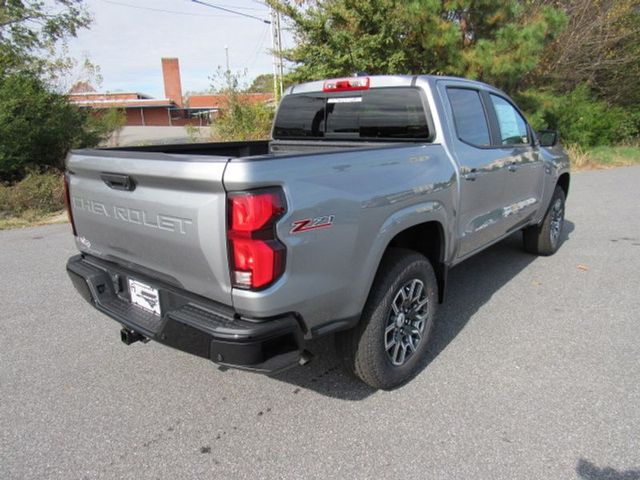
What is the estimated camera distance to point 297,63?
12.9 metres

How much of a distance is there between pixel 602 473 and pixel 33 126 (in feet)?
35.6

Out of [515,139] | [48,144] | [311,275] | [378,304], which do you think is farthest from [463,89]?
[48,144]

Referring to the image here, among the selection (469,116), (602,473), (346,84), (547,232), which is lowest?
→ (602,473)

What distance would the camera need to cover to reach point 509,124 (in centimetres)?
429

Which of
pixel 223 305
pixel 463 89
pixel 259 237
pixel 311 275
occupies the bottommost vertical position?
pixel 223 305

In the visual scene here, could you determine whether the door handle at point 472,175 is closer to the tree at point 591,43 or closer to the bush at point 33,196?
the bush at point 33,196

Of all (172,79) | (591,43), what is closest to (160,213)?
(591,43)

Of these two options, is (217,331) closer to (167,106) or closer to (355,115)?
(355,115)

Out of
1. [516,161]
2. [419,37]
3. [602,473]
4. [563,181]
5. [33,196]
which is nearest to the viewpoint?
[602,473]

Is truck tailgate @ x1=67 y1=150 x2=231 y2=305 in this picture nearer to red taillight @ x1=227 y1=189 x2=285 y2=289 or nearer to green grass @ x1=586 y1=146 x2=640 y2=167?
red taillight @ x1=227 y1=189 x2=285 y2=289

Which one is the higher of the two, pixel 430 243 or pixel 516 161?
pixel 516 161

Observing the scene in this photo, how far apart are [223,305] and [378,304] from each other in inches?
35.2

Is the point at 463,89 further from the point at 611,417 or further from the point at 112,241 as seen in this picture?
the point at 112,241

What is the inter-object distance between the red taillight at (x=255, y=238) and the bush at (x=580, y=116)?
45.1ft
